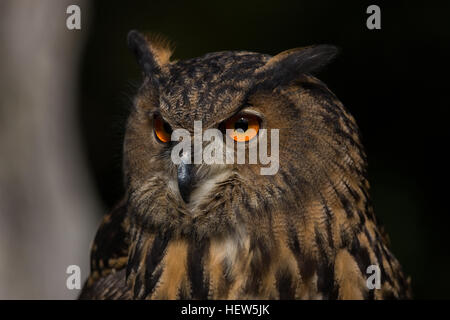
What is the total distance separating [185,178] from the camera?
1487 millimetres

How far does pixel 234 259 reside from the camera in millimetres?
1595

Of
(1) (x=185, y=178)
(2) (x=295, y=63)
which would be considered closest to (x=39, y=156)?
(1) (x=185, y=178)

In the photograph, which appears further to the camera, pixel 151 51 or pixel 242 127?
pixel 151 51

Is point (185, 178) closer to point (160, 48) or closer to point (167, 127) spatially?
point (167, 127)

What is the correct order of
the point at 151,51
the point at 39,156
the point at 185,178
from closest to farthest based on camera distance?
the point at 185,178 → the point at 151,51 → the point at 39,156

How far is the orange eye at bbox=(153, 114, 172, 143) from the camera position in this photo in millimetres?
1563

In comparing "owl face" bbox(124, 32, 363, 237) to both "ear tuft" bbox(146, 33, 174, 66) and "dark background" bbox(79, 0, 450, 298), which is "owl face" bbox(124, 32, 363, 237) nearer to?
"ear tuft" bbox(146, 33, 174, 66)

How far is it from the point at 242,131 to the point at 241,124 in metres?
0.02

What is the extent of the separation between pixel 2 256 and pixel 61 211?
411 mm

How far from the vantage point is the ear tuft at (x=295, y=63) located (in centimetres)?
152

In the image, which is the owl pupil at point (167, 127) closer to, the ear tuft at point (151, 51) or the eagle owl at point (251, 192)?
the eagle owl at point (251, 192)

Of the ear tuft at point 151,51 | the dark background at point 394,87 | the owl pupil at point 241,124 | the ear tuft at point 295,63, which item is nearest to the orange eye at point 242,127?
the owl pupil at point 241,124

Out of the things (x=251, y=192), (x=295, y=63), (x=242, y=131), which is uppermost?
Result: (x=295, y=63)
